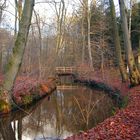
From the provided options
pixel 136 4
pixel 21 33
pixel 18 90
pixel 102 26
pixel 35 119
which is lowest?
pixel 35 119

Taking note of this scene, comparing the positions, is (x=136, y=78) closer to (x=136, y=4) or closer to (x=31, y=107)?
(x=31, y=107)

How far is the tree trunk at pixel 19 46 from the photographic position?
13.9m

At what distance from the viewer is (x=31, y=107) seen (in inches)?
742

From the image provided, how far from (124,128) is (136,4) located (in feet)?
124

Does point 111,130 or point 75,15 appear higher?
point 75,15

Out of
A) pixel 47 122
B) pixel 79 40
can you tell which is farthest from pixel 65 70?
pixel 47 122

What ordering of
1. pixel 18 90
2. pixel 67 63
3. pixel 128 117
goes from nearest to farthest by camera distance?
pixel 128 117 → pixel 18 90 → pixel 67 63

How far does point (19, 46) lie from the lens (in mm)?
14352

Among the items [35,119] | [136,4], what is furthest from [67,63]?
[35,119]

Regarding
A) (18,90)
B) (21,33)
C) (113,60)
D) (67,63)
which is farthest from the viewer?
(67,63)

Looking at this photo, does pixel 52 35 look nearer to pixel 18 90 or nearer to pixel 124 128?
pixel 18 90

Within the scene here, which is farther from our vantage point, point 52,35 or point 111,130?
point 52,35

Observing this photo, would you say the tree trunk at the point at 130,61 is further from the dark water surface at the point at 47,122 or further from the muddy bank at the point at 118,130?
the muddy bank at the point at 118,130

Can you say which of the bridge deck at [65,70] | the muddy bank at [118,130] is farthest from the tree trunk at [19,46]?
the bridge deck at [65,70]
